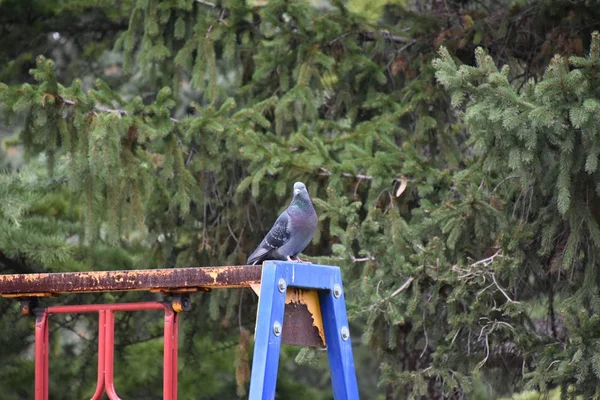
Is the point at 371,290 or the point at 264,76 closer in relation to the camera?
the point at 371,290

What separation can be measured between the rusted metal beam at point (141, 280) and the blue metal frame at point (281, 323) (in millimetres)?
82

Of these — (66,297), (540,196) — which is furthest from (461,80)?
(66,297)

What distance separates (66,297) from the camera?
300 inches

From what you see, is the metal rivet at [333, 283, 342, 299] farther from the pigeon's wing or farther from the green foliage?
the green foliage

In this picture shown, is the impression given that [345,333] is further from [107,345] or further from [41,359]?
[41,359]

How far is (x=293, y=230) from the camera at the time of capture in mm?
4023

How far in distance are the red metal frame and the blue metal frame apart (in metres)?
0.46

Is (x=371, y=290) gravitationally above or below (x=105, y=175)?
below

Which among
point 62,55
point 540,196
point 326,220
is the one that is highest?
point 62,55

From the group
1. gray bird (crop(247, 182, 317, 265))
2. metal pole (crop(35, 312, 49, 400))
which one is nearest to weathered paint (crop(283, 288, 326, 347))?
gray bird (crop(247, 182, 317, 265))

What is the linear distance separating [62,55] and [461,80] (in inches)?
197

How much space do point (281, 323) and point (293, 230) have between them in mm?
697

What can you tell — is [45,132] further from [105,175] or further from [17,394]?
[17,394]

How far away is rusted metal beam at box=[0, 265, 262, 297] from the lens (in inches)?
134
